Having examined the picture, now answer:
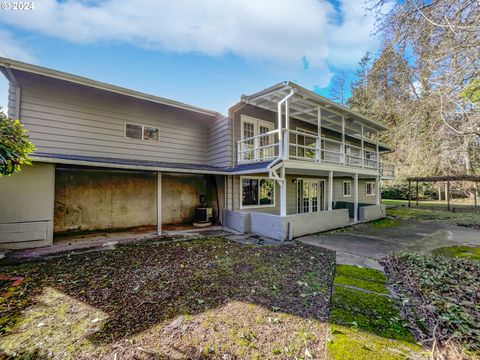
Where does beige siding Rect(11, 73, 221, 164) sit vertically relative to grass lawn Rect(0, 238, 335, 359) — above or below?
above

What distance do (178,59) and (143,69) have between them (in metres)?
1.77

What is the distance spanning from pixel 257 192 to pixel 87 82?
7465 mm

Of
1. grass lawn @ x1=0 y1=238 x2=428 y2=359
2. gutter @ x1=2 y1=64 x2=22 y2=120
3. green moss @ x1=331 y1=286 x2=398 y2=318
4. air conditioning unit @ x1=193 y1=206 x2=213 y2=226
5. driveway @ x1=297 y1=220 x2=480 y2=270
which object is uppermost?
gutter @ x1=2 y1=64 x2=22 y2=120

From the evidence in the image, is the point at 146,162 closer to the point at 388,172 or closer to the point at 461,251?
the point at 461,251

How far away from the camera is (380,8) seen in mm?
4426

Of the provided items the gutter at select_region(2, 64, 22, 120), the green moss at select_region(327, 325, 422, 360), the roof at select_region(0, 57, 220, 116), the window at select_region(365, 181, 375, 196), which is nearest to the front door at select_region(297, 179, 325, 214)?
the roof at select_region(0, 57, 220, 116)

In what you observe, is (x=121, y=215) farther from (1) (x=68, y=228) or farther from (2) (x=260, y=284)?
(2) (x=260, y=284)

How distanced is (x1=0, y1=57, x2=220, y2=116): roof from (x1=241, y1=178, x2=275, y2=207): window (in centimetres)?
366

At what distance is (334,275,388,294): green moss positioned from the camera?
12.2 feet

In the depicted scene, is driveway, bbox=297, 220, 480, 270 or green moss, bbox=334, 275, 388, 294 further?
driveway, bbox=297, 220, 480, 270

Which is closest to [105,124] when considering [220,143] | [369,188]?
[220,143]

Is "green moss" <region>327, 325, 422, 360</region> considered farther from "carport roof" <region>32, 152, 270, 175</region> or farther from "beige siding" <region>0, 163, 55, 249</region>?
"beige siding" <region>0, 163, 55, 249</region>

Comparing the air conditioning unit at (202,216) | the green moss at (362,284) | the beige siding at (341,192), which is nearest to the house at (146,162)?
the air conditioning unit at (202,216)

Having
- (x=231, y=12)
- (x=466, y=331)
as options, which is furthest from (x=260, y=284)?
(x=231, y=12)
